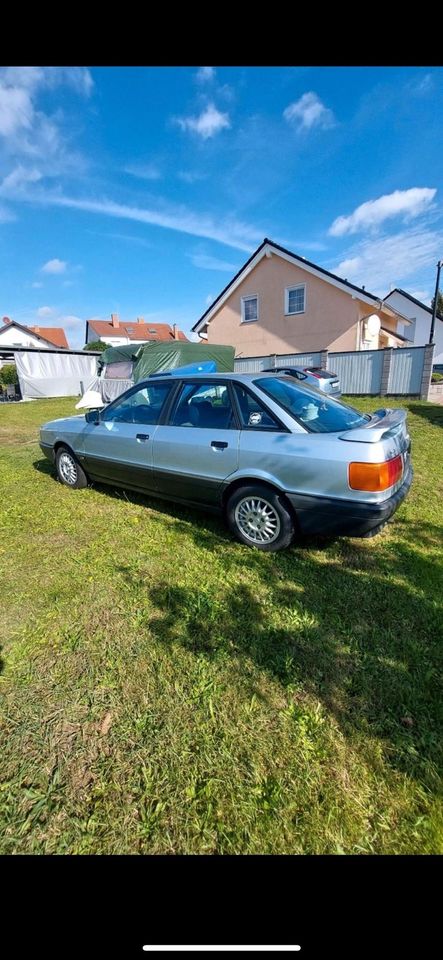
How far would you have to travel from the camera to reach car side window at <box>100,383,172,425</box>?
3967 millimetres

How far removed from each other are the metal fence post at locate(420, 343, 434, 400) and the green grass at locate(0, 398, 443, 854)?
11637mm

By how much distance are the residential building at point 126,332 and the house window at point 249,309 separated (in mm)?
40041

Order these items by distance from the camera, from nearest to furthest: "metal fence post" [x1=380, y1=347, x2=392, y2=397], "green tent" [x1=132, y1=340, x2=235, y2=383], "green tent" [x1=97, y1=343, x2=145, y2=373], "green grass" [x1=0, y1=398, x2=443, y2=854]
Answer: "green grass" [x1=0, y1=398, x2=443, y2=854] < "green tent" [x1=132, y1=340, x2=235, y2=383] < "metal fence post" [x1=380, y1=347, x2=392, y2=397] < "green tent" [x1=97, y1=343, x2=145, y2=373]

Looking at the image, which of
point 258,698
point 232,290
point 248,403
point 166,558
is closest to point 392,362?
point 232,290

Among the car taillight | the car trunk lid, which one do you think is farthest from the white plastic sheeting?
the car taillight

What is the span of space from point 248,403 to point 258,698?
2.28m

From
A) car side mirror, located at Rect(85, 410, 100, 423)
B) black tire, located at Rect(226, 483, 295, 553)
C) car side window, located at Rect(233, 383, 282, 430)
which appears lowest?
black tire, located at Rect(226, 483, 295, 553)

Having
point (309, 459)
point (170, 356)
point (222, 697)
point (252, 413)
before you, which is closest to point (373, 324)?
point (170, 356)

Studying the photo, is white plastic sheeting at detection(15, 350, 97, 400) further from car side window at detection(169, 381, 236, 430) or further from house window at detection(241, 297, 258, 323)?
car side window at detection(169, 381, 236, 430)

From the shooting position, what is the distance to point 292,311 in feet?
59.0

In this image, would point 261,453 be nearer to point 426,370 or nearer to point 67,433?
point 67,433

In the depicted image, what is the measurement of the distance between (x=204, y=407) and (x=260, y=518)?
4.08 feet

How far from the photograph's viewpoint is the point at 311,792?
1.49 metres
